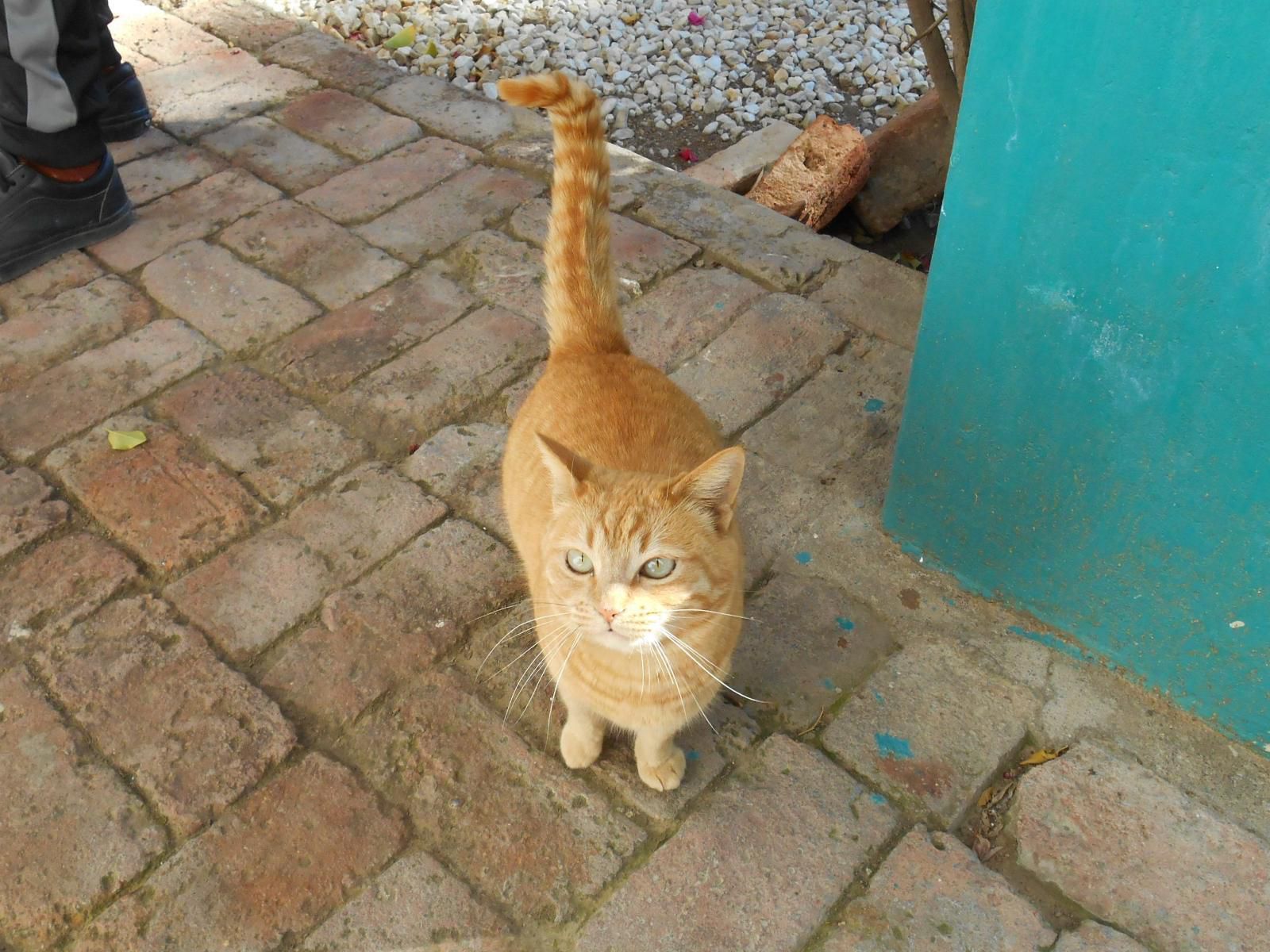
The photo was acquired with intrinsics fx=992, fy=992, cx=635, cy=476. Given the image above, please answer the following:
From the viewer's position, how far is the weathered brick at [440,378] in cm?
295

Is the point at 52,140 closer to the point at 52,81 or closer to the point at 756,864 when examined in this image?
the point at 52,81

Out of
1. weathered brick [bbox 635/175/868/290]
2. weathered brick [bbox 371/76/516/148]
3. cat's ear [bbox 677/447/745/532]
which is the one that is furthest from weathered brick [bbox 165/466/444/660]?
weathered brick [bbox 371/76/516/148]

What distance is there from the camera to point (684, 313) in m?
3.28

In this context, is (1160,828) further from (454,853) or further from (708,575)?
(454,853)

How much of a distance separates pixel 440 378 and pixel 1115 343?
191 cm

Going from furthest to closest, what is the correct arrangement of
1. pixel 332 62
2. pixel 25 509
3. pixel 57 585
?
pixel 332 62
pixel 25 509
pixel 57 585

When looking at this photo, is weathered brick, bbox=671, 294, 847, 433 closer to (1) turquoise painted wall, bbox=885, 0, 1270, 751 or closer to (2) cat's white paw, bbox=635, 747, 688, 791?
(1) turquoise painted wall, bbox=885, 0, 1270, 751

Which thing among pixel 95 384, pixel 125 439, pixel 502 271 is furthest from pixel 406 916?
pixel 502 271

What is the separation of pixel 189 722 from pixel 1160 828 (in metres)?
Result: 2.08

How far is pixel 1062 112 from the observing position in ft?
5.81

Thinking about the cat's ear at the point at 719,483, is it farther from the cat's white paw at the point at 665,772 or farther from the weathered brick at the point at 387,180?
the weathered brick at the point at 387,180

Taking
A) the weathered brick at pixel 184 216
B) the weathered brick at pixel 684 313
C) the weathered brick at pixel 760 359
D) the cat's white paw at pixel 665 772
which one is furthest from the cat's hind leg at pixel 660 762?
the weathered brick at pixel 184 216

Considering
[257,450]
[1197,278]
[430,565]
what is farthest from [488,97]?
[1197,278]

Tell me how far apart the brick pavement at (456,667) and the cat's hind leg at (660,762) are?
0.05m
